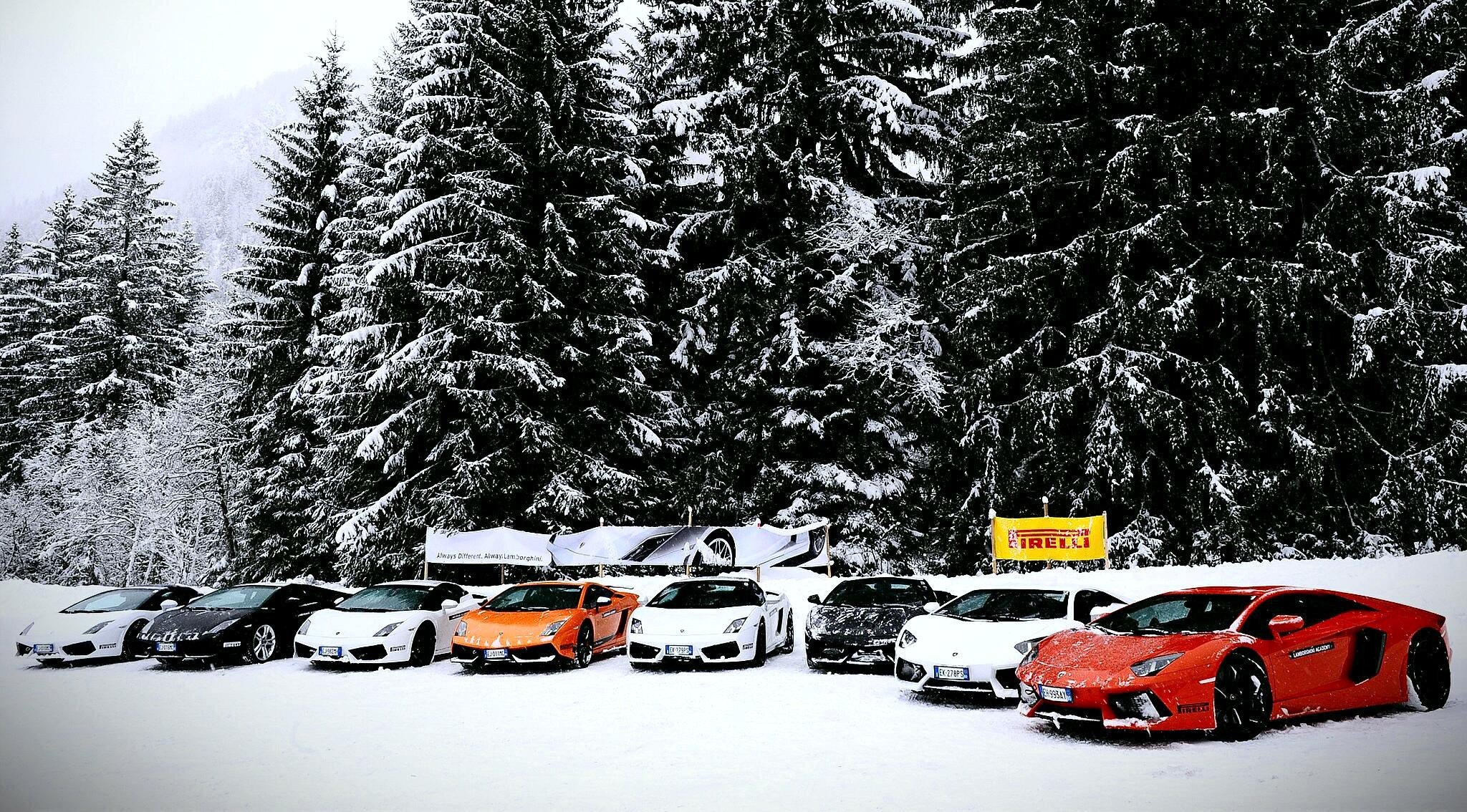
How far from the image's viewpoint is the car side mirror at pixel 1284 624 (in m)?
8.89

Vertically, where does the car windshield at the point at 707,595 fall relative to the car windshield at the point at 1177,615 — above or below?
below

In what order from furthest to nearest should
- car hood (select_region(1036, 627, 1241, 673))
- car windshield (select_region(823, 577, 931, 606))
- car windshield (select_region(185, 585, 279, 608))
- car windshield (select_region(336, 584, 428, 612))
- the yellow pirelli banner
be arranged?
the yellow pirelli banner → car windshield (select_region(185, 585, 279, 608)) → car windshield (select_region(336, 584, 428, 612)) → car windshield (select_region(823, 577, 931, 606)) → car hood (select_region(1036, 627, 1241, 673))

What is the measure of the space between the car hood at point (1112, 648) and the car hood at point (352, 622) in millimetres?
10108

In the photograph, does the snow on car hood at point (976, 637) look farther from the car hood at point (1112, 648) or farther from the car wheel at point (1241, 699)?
the car wheel at point (1241, 699)

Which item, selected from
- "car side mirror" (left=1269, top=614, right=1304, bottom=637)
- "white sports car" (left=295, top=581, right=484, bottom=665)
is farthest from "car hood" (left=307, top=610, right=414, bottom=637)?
"car side mirror" (left=1269, top=614, right=1304, bottom=637)

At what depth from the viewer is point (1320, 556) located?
23.1 m

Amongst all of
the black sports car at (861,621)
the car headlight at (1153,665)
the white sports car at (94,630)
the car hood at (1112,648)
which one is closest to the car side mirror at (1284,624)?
the car hood at (1112,648)

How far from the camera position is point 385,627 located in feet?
51.3

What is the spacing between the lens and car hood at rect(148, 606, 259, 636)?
15703 millimetres

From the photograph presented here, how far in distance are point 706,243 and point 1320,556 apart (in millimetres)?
18087

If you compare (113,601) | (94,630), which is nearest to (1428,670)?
(94,630)

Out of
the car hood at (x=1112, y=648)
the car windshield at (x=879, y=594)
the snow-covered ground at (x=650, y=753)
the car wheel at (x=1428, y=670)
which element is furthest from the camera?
the car windshield at (x=879, y=594)

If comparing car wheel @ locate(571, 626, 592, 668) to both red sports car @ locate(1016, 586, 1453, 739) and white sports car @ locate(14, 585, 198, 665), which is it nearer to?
white sports car @ locate(14, 585, 198, 665)

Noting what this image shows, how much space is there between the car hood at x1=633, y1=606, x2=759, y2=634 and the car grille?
20 centimetres
